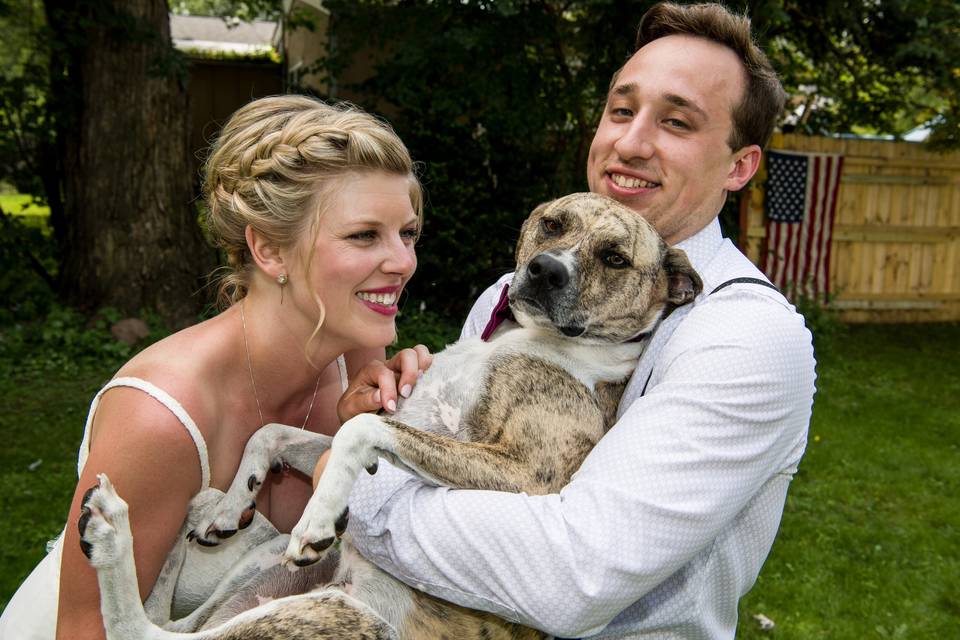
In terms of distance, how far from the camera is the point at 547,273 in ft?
9.14

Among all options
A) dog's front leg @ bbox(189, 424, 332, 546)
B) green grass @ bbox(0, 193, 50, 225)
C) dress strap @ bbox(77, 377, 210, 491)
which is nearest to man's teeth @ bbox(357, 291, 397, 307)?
dog's front leg @ bbox(189, 424, 332, 546)

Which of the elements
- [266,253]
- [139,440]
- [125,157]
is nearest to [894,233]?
[125,157]

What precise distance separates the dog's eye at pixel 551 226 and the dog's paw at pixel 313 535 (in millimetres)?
1314

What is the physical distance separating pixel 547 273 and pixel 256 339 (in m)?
0.98

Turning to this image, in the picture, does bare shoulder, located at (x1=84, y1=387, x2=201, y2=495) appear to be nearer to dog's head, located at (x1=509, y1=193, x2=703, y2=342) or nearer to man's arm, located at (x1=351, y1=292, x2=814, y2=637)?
man's arm, located at (x1=351, y1=292, x2=814, y2=637)

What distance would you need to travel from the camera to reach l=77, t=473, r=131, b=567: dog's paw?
208 centimetres

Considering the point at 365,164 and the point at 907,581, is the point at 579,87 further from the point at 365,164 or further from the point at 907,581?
the point at 365,164

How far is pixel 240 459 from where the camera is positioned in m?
2.70

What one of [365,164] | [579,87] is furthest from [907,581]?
[579,87]

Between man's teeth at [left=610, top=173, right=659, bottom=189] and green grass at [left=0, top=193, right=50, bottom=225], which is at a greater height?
man's teeth at [left=610, top=173, right=659, bottom=189]

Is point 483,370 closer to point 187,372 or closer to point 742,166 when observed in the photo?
point 187,372

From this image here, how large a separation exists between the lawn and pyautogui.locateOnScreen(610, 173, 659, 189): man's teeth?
302 cm

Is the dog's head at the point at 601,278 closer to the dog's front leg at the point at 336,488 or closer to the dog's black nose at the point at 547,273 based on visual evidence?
the dog's black nose at the point at 547,273

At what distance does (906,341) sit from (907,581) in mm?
7282
